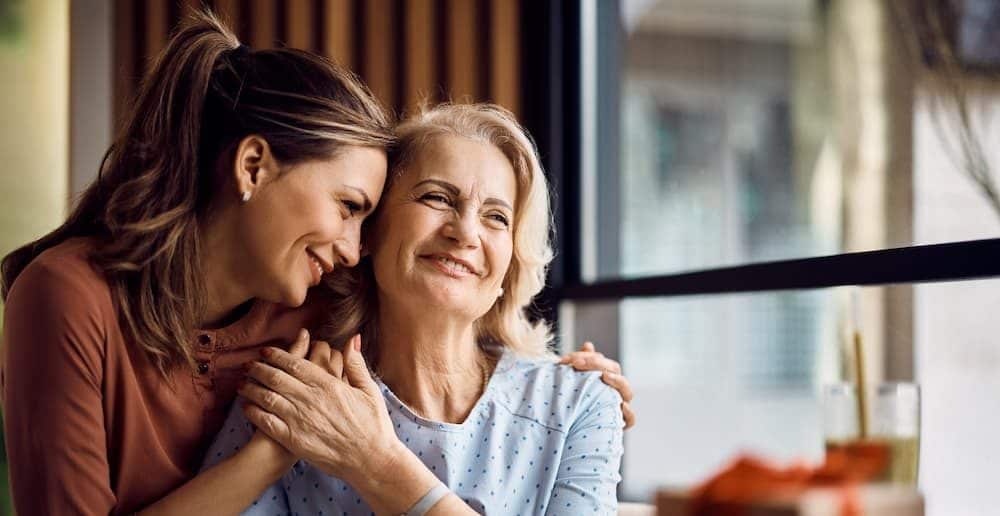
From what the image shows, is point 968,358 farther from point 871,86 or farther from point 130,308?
point 130,308

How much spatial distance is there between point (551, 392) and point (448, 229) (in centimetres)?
37

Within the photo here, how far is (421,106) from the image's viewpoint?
7.40 ft

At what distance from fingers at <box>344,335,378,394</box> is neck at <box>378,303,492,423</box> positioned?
123mm

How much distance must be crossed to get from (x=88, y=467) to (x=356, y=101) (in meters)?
0.76

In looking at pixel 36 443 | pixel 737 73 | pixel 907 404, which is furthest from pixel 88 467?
pixel 737 73

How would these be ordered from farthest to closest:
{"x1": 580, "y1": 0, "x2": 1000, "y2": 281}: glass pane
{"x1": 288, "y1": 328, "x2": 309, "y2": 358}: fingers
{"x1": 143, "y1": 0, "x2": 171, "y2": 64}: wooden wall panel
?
{"x1": 143, "y1": 0, "x2": 171, "y2": 64}: wooden wall panel → {"x1": 580, "y1": 0, "x2": 1000, "y2": 281}: glass pane → {"x1": 288, "y1": 328, "x2": 309, "y2": 358}: fingers

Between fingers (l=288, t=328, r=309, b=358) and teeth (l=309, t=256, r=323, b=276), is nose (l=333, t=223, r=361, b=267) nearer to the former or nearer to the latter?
teeth (l=309, t=256, r=323, b=276)

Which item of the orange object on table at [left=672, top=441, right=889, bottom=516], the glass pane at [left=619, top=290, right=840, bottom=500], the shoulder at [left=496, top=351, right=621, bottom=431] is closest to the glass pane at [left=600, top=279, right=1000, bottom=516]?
the glass pane at [left=619, top=290, right=840, bottom=500]

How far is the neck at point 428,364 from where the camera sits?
6.70 feet

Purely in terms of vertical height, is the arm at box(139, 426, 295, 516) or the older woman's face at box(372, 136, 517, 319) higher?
the older woman's face at box(372, 136, 517, 319)

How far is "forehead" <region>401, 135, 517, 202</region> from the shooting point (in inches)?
79.3

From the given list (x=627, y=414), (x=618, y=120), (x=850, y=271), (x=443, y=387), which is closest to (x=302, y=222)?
(x=443, y=387)

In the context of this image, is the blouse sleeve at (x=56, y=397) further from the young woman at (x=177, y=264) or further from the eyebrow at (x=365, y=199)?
the eyebrow at (x=365, y=199)

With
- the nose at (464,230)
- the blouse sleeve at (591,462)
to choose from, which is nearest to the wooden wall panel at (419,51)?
the nose at (464,230)
